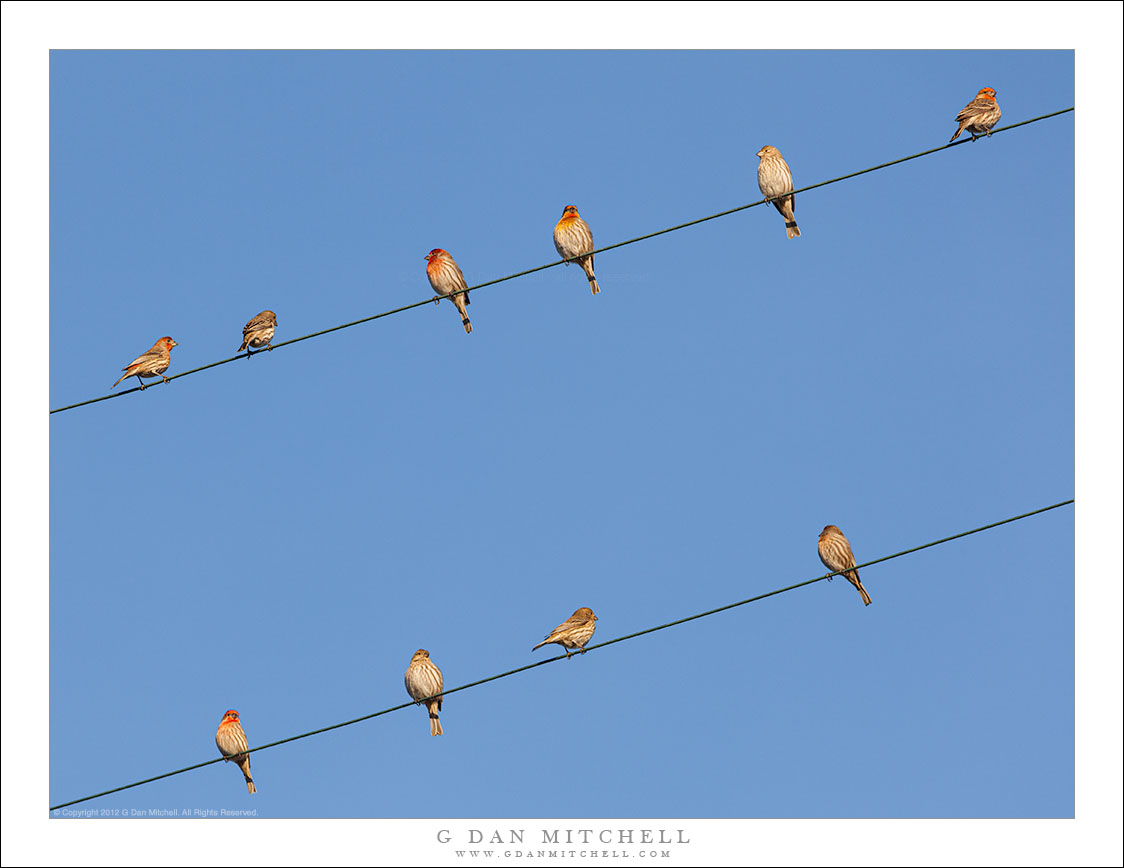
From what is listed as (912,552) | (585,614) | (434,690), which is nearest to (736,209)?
(912,552)

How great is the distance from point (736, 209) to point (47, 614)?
26.2 ft

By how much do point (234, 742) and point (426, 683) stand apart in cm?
265

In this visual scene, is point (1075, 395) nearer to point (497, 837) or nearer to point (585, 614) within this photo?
point (585, 614)

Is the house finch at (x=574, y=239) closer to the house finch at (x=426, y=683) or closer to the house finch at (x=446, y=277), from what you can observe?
the house finch at (x=446, y=277)

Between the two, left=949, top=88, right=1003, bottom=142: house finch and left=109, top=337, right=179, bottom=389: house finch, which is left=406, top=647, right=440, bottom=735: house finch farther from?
left=949, top=88, right=1003, bottom=142: house finch

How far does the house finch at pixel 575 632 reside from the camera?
55.5 feet

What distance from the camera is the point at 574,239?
19.7 meters

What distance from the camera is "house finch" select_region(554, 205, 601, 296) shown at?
19594mm

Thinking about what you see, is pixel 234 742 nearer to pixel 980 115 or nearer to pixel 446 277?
pixel 446 277

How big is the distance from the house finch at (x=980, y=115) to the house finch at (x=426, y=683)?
8996mm

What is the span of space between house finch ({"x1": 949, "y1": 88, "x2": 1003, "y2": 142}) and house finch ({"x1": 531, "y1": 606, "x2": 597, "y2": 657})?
7.36 meters

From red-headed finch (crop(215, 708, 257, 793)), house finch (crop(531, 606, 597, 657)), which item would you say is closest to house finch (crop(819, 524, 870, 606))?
house finch (crop(531, 606, 597, 657))

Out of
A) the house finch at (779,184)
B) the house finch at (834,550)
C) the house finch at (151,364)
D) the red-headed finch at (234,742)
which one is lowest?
the red-headed finch at (234,742)

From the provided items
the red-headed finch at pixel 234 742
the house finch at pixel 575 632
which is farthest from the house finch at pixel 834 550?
the red-headed finch at pixel 234 742
